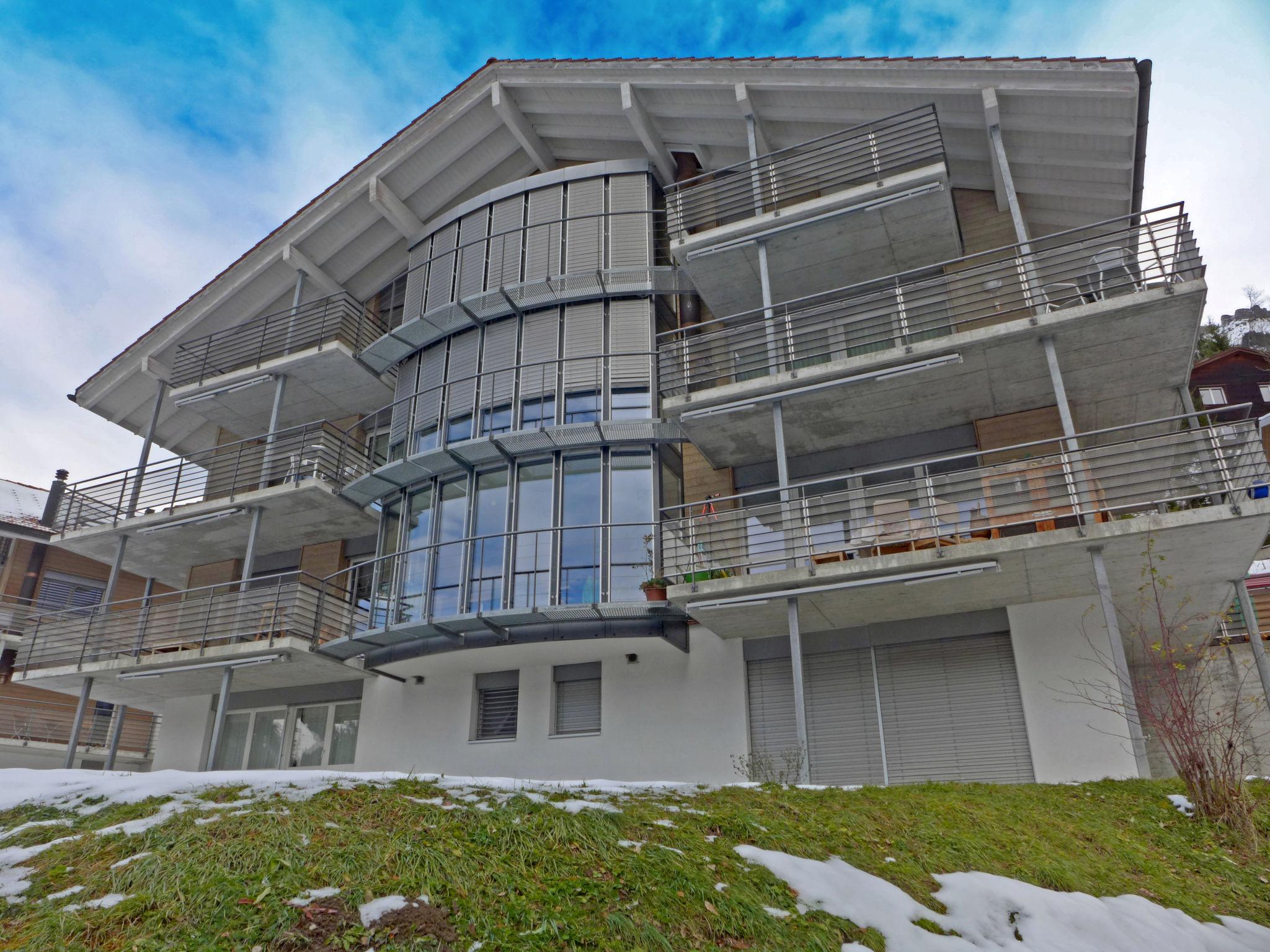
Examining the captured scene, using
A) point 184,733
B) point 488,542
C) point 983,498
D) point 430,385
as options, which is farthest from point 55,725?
point 983,498

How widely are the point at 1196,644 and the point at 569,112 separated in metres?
15.7

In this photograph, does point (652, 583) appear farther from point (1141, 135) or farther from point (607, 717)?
point (1141, 135)

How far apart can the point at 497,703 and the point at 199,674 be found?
→ 6.37m

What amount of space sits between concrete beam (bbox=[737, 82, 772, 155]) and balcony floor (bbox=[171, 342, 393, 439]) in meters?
9.61

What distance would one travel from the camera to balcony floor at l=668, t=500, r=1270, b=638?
10656mm

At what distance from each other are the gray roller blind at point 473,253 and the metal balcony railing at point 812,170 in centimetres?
416

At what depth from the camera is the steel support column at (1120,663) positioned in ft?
34.3

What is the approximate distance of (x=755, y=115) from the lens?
1664 cm

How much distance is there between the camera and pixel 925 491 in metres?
13.5

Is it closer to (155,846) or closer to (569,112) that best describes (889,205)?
(569,112)

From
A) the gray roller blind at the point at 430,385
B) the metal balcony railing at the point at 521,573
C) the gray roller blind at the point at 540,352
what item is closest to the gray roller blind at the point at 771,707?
the metal balcony railing at the point at 521,573

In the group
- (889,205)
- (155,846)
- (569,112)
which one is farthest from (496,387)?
(155,846)

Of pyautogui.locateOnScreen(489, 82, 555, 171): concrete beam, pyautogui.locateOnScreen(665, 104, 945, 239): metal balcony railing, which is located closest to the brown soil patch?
pyautogui.locateOnScreen(665, 104, 945, 239): metal balcony railing

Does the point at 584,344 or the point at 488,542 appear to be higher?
the point at 584,344
